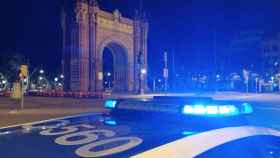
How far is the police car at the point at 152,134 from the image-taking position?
2.54 meters

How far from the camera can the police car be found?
2539mm

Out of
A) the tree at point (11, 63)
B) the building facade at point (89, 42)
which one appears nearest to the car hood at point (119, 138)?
the building facade at point (89, 42)

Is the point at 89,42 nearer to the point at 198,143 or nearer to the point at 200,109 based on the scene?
the point at 200,109

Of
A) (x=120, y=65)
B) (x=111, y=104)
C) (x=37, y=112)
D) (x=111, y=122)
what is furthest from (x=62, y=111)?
(x=120, y=65)

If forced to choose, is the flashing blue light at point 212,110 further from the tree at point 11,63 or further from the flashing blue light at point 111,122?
the tree at point 11,63

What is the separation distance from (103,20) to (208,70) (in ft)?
140

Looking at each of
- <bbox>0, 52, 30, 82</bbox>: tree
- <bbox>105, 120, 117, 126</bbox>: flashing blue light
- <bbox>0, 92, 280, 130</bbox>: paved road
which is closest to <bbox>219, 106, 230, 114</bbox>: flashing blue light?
<bbox>105, 120, 117, 126</bbox>: flashing blue light

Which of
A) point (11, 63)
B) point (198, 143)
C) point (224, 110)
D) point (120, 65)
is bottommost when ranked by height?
point (198, 143)

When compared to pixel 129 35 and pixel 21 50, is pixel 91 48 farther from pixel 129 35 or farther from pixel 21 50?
pixel 21 50

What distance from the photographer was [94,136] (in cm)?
285

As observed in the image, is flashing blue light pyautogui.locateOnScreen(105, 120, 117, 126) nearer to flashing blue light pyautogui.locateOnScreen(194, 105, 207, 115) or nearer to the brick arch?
flashing blue light pyautogui.locateOnScreen(194, 105, 207, 115)

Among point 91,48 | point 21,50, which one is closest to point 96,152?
point 91,48

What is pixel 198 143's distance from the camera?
255 centimetres

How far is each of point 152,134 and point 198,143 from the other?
1.09ft
